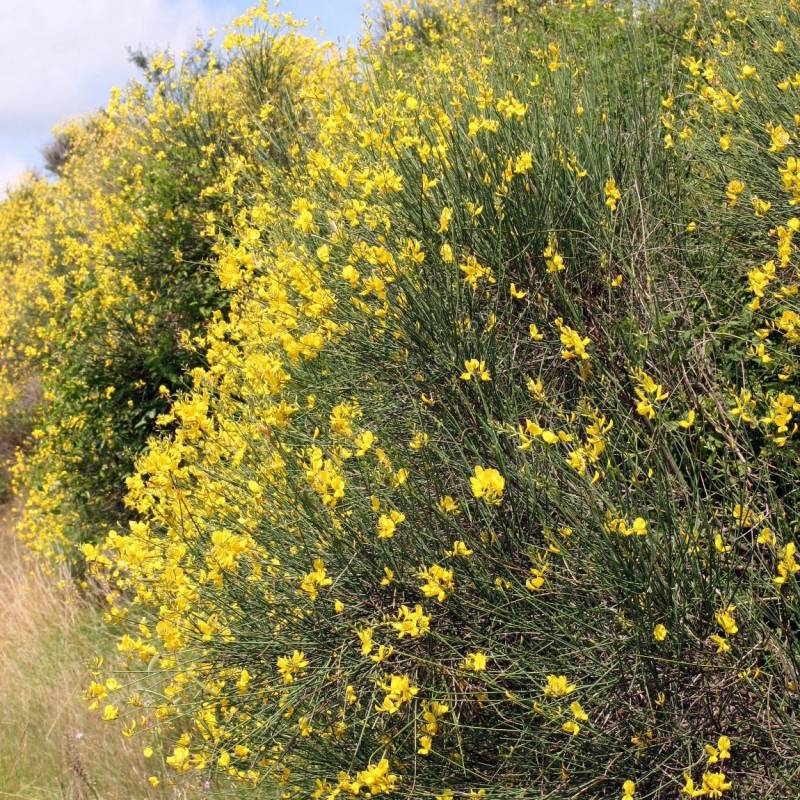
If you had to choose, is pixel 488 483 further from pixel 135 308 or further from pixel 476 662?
pixel 135 308

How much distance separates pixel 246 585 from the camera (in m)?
2.71

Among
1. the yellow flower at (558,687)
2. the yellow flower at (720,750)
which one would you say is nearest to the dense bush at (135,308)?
the yellow flower at (558,687)

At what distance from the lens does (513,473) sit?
2523 millimetres

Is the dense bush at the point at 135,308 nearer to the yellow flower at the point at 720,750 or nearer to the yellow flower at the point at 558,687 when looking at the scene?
the yellow flower at the point at 558,687

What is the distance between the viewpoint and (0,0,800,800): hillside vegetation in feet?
7.48

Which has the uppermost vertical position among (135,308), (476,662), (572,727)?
(135,308)

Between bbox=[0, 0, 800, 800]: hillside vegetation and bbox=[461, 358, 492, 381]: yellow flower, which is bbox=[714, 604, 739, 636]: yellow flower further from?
bbox=[461, 358, 492, 381]: yellow flower

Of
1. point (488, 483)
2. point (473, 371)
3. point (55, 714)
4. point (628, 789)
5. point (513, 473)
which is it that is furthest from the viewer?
point (55, 714)

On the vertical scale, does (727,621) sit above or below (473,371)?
below

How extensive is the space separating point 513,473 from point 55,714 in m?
3.15

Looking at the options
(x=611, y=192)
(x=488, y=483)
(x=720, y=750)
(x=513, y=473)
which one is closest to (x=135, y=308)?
(x=611, y=192)

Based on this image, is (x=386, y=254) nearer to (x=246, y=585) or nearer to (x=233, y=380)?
(x=246, y=585)

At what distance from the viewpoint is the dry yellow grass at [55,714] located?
3.88 m

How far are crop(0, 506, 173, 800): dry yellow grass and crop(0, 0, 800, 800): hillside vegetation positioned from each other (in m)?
0.18
